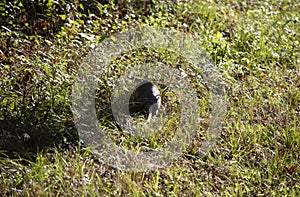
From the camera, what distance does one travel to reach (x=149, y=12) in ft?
18.3

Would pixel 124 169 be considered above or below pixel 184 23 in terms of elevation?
below

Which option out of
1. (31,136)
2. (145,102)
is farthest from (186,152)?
(31,136)

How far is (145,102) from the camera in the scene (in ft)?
13.5

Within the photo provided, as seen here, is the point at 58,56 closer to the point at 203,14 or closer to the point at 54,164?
the point at 54,164

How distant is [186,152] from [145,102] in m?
0.55

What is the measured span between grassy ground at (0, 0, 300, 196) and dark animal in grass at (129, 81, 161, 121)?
0.21 meters

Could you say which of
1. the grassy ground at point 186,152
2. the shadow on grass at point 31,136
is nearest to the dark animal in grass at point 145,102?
the grassy ground at point 186,152

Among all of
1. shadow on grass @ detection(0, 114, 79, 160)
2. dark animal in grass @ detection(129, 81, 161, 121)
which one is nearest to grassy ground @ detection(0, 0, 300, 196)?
shadow on grass @ detection(0, 114, 79, 160)

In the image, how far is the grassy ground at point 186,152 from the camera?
11.2 ft

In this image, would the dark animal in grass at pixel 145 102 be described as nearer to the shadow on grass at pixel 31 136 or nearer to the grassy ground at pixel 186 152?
the grassy ground at pixel 186 152

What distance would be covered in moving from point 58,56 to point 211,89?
1.35 m

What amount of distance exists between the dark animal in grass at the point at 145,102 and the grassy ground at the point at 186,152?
0.21 meters

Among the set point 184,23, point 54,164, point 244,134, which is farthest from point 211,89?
point 54,164

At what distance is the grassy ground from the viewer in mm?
3418
